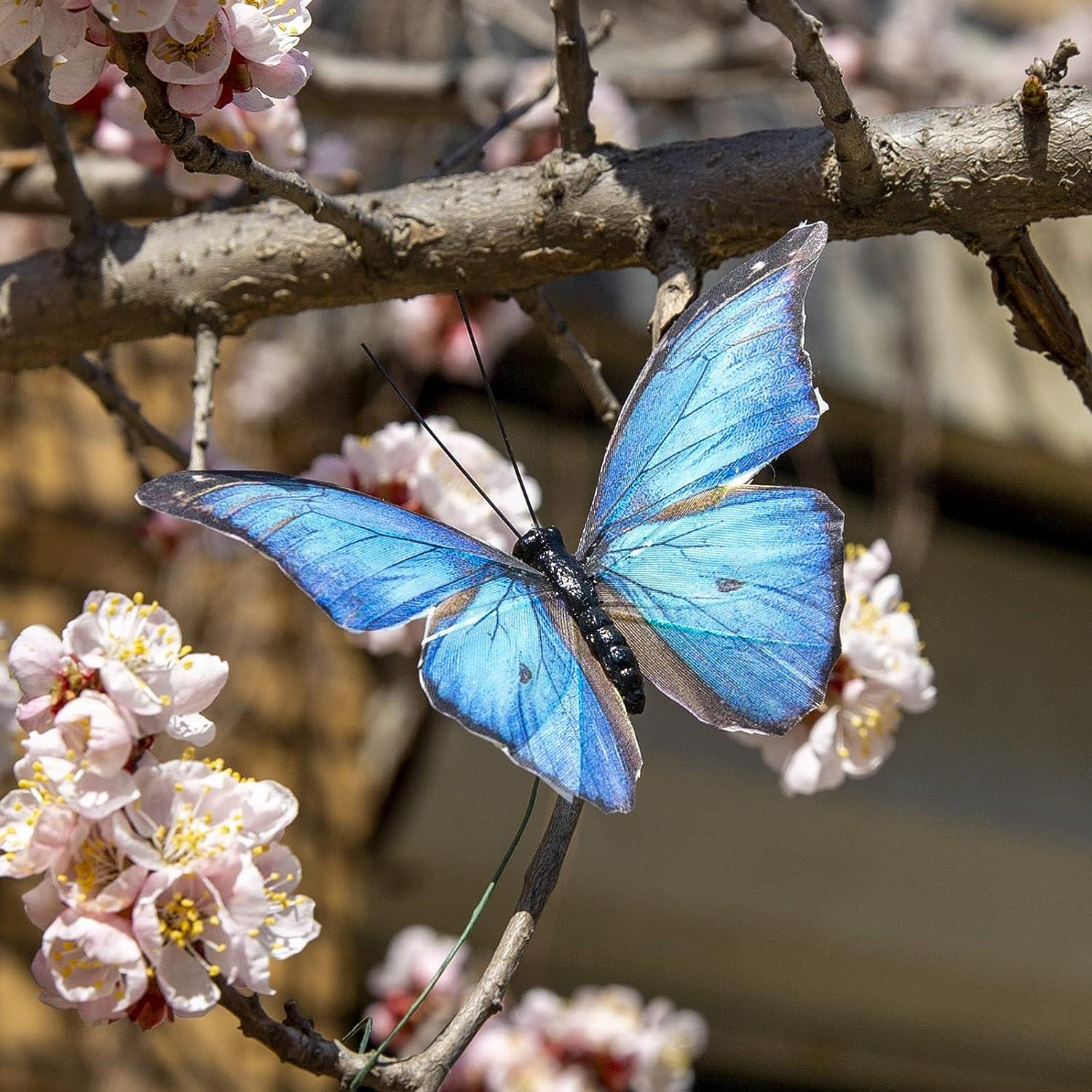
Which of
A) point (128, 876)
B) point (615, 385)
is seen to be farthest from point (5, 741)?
point (615, 385)

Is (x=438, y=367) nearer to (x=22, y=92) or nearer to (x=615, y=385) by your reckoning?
(x=615, y=385)

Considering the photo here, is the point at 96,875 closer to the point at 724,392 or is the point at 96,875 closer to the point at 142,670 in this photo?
the point at 142,670

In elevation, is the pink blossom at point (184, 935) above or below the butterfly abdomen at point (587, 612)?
below

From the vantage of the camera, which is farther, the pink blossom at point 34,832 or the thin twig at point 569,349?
the thin twig at point 569,349

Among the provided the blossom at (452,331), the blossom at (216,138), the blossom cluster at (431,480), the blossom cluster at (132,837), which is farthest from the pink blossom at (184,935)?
the blossom at (452,331)

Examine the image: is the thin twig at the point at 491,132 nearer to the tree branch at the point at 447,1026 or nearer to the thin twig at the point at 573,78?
the thin twig at the point at 573,78
